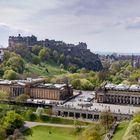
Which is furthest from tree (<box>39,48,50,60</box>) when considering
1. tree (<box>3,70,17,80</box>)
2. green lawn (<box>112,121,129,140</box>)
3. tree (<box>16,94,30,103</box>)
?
green lawn (<box>112,121,129,140</box>)

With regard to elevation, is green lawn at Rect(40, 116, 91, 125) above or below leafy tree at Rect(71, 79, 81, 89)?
below

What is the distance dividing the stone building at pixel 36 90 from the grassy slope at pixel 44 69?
3372 centimetres

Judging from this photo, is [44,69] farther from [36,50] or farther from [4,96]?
[4,96]

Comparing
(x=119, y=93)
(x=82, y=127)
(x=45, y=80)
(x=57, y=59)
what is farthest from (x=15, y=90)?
(x=57, y=59)

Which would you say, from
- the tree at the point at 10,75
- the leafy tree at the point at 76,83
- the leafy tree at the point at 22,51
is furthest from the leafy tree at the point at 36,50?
the leafy tree at the point at 76,83

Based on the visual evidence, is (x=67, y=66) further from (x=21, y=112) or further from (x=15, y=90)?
(x=21, y=112)

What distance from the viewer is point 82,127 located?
A: 8306 centimetres

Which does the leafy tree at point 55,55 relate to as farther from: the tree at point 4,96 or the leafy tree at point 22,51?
the tree at point 4,96

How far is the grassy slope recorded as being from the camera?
6191 inches

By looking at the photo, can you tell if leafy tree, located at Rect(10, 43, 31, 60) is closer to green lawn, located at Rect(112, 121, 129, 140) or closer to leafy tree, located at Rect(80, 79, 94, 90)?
leafy tree, located at Rect(80, 79, 94, 90)

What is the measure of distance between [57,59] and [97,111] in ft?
324

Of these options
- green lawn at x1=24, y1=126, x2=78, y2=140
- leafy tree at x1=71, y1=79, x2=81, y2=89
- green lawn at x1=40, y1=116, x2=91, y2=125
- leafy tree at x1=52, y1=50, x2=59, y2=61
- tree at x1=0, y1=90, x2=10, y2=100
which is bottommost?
green lawn at x1=24, y1=126, x2=78, y2=140

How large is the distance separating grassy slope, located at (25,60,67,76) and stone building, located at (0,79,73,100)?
33.7m

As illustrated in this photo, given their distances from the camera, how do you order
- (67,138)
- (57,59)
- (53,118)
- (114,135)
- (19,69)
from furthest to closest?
(57,59) < (19,69) < (53,118) < (67,138) < (114,135)
